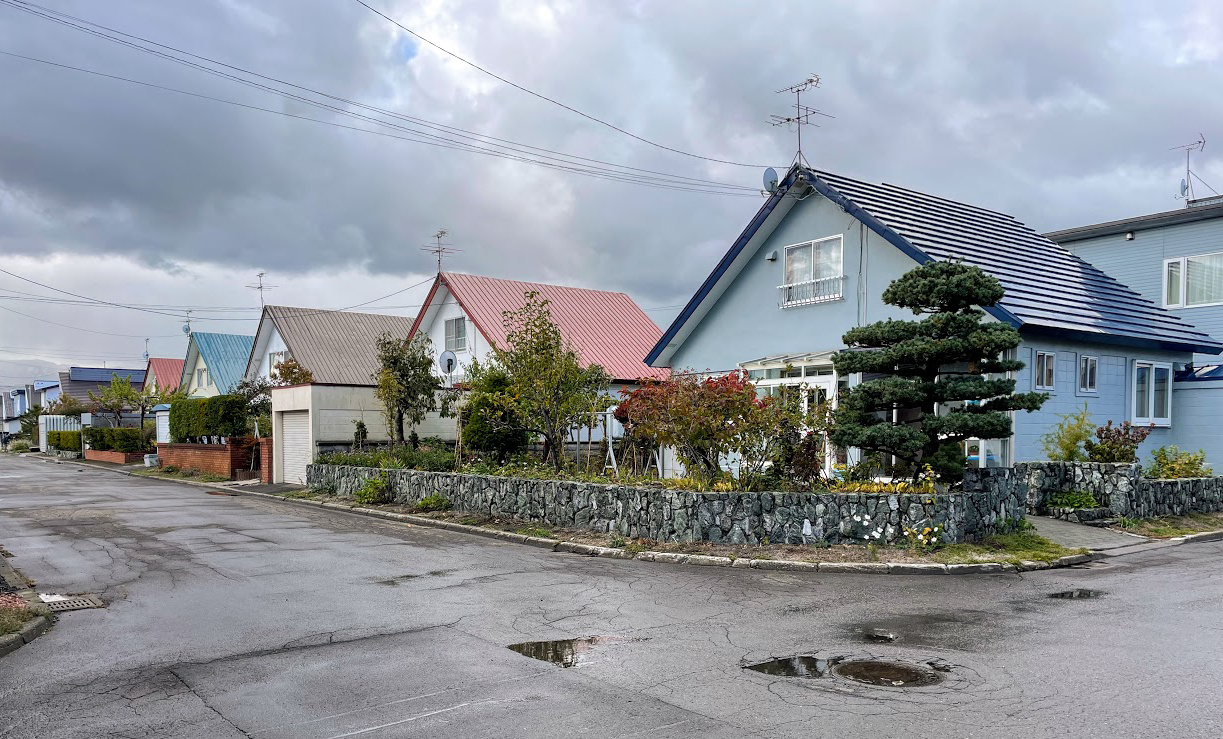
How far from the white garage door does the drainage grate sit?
60.8 ft

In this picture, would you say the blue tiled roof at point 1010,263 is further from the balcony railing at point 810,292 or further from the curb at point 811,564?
the curb at point 811,564

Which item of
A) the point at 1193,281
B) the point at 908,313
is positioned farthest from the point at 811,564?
the point at 1193,281

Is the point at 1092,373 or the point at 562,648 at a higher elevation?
the point at 1092,373

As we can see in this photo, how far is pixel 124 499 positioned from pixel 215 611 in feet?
58.2

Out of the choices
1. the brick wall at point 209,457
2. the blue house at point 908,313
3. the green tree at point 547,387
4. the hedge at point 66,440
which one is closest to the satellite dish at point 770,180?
the blue house at point 908,313

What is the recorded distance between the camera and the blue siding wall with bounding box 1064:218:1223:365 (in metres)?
24.2

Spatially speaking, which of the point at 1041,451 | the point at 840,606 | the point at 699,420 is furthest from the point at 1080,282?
the point at 840,606

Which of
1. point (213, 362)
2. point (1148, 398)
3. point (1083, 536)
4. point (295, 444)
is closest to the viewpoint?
point (1083, 536)

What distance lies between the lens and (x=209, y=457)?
118 feet

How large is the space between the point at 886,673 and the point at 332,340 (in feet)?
134

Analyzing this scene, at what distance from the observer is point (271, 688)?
6984mm

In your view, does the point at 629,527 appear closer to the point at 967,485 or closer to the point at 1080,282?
the point at 967,485

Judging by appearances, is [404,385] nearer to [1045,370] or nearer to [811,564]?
[811,564]

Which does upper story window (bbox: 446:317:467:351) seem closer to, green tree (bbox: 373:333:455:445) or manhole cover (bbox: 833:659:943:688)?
green tree (bbox: 373:333:455:445)
